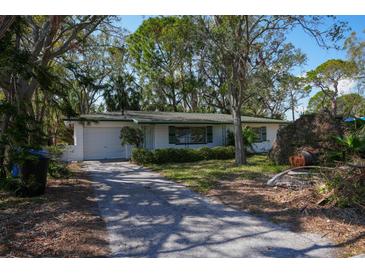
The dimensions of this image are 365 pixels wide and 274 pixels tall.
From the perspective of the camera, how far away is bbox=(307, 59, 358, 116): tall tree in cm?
3167

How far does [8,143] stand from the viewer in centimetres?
650

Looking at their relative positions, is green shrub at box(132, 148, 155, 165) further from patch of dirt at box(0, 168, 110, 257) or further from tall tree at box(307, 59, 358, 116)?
tall tree at box(307, 59, 358, 116)

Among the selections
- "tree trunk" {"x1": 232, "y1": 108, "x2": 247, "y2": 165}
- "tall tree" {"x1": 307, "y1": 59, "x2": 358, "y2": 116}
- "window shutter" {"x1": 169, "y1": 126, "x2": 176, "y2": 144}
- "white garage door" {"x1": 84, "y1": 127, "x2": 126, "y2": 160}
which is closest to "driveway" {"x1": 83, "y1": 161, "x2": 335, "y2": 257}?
"tree trunk" {"x1": 232, "y1": 108, "x2": 247, "y2": 165}

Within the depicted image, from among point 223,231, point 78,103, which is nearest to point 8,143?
point 223,231

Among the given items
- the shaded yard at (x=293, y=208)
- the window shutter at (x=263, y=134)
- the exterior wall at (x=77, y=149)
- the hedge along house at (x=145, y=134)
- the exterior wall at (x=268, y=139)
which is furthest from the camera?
the window shutter at (x=263, y=134)

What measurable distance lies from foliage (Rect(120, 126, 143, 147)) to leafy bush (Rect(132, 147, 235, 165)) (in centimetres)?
154

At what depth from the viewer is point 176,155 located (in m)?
15.9

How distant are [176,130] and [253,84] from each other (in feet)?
22.4

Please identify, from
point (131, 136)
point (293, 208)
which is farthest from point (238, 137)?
point (293, 208)

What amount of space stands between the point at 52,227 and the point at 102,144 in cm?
1407

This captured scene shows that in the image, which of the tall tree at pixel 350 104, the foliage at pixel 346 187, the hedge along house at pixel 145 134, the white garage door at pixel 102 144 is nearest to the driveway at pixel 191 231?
the foliage at pixel 346 187

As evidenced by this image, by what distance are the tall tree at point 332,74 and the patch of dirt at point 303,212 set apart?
2880cm

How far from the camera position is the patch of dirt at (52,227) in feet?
12.9

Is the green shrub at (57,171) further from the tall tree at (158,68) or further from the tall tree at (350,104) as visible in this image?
the tall tree at (350,104)
